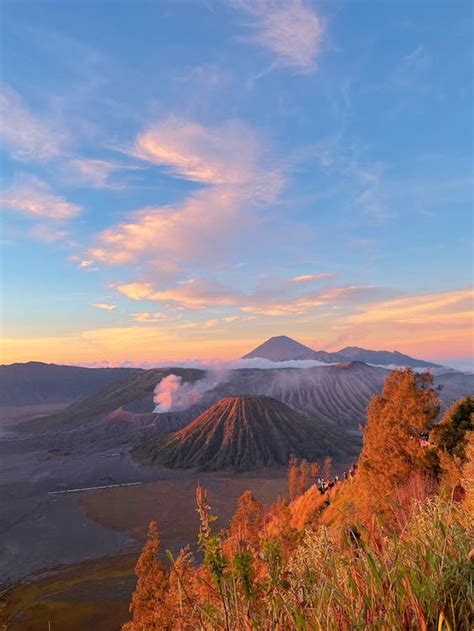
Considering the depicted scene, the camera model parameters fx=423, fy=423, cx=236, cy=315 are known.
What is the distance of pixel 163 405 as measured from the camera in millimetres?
185250

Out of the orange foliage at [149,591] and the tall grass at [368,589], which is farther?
the orange foliage at [149,591]

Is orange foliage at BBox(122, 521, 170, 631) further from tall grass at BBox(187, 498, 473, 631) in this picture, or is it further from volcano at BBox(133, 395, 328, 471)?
volcano at BBox(133, 395, 328, 471)

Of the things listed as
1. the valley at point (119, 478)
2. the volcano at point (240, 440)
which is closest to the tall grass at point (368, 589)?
the valley at point (119, 478)

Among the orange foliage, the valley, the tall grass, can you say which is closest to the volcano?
the valley

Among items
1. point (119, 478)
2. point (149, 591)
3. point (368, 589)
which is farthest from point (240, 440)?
point (368, 589)

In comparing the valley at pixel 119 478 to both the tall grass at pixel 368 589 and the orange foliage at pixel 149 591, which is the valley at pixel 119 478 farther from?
the tall grass at pixel 368 589

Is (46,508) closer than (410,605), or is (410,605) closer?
(410,605)

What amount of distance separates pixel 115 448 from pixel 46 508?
180ft

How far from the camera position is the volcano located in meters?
113

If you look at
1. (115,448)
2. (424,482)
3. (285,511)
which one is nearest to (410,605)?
(424,482)

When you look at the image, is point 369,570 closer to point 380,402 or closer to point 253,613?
point 253,613

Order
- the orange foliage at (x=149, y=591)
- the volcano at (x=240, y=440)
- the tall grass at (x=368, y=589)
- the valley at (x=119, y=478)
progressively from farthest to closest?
the volcano at (x=240, y=440) → the valley at (x=119, y=478) → the orange foliage at (x=149, y=591) → the tall grass at (x=368, y=589)

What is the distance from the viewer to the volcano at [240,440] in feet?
370

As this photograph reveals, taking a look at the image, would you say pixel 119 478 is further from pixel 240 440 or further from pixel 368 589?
pixel 368 589
